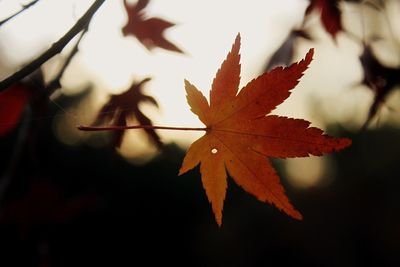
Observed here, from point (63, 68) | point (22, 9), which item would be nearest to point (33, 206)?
point (63, 68)

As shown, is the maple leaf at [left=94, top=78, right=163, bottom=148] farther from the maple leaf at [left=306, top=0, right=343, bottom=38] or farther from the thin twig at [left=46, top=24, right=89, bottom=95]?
the maple leaf at [left=306, top=0, right=343, bottom=38]

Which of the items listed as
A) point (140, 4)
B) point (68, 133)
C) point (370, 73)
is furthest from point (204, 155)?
point (68, 133)

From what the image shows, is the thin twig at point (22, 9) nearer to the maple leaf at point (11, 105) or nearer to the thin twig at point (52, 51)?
the thin twig at point (52, 51)

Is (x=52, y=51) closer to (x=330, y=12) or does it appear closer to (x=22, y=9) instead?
(x=22, y=9)

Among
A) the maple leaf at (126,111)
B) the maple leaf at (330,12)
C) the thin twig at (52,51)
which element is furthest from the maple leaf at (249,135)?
the maple leaf at (330,12)

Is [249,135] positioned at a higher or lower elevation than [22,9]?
lower

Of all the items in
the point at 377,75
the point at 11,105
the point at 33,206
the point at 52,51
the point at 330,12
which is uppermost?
the point at 52,51
